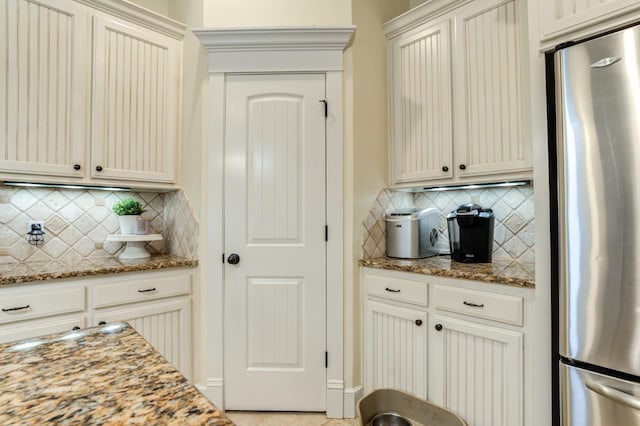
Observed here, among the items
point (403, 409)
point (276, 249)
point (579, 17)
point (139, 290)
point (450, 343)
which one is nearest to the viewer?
point (579, 17)

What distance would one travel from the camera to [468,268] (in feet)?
5.89

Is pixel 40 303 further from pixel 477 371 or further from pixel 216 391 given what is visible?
pixel 477 371

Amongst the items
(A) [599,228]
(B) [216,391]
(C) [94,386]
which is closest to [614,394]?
(A) [599,228]

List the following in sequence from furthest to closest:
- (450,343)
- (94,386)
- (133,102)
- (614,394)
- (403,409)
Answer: (133,102), (403,409), (450,343), (614,394), (94,386)

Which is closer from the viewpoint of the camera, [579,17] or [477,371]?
[579,17]

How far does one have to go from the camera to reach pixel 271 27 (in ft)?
6.73

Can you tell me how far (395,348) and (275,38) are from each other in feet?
6.54

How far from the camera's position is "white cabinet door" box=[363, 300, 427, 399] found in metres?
1.86

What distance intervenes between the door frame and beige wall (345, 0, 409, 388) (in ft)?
0.18

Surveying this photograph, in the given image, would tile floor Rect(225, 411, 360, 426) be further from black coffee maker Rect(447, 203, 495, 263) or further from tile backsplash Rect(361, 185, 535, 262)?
black coffee maker Rect(447, 203, 495, 263)

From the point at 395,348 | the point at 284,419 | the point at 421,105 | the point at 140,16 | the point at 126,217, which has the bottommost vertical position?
the point at 284,419

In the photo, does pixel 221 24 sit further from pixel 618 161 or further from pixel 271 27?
pixel 618 161

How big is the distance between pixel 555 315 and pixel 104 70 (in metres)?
2.70

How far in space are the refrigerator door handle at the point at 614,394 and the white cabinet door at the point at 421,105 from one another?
1.23m
